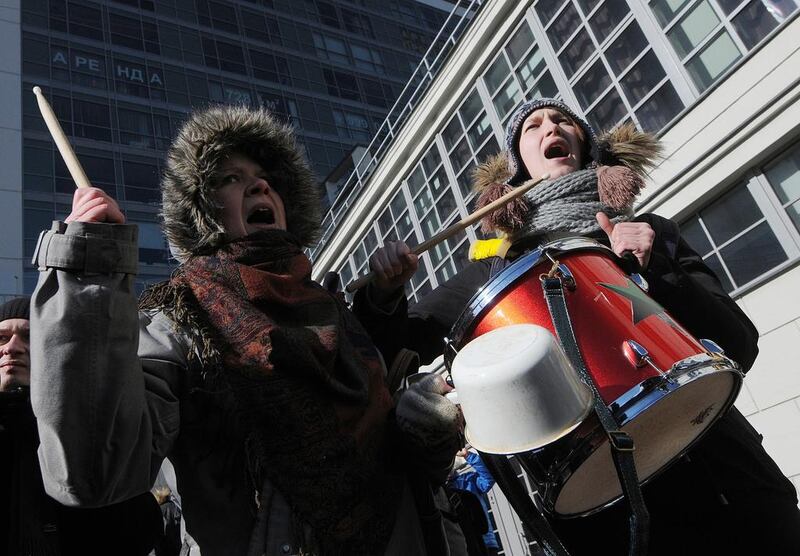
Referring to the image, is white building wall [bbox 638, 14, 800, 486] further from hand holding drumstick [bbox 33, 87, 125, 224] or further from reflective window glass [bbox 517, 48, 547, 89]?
hand holding drumstick [bbox 33, 87, 125, 224]

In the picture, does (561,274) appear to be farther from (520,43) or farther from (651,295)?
(520,43)

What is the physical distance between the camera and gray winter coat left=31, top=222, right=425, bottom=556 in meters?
1.04

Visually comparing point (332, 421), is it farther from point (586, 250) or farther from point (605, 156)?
point (605, 156)

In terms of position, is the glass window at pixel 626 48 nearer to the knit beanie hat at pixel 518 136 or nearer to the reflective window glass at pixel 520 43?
the reflective window glass at pixel 520 43

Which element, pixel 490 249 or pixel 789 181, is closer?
pixel 490 249

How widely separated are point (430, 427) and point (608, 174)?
125cm

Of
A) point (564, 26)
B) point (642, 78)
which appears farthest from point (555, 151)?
point (564, 26)

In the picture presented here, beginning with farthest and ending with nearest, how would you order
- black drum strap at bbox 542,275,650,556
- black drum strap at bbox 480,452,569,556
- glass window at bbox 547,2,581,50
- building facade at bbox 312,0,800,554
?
glass window at bbox 547,2,581,50 < building facade at bbox 312,0,800,554 < black drum strap at bbox 480,452,569,556 < black drum strap at bbox 542,275,650,556

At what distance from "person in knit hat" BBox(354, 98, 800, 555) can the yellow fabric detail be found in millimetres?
10

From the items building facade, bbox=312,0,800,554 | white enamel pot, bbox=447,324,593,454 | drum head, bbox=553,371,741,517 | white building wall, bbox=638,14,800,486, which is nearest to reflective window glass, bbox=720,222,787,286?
building facade, bbox=312,0,800,554

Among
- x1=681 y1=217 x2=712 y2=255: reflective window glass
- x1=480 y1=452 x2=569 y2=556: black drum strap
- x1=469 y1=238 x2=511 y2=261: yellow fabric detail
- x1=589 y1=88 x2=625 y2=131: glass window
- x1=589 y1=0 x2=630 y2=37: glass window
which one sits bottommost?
x1=480 y1=452 x2=569 y2=556: black drum strap

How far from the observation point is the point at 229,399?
1359 mm

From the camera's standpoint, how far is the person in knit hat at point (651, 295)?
1714 millimetres

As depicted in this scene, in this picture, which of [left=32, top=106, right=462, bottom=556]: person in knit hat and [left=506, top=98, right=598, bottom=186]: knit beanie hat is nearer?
[left=32, top=106, right=462, bottom=556]: person in knit hat
